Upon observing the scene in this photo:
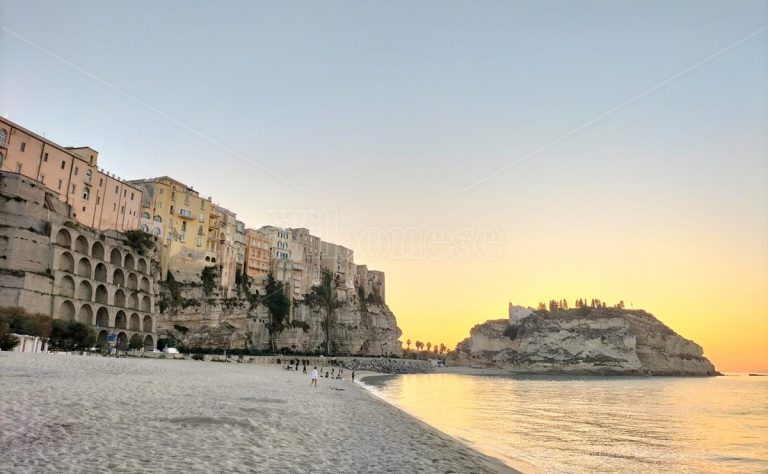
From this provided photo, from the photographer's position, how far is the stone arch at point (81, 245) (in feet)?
200

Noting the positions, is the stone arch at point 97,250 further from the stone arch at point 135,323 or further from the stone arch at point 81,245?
the stone arch at point 135,323

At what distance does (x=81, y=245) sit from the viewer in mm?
61750

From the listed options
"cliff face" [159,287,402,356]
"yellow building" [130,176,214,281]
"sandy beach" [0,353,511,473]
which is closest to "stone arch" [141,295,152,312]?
"cliff face" [159,287,402,356]

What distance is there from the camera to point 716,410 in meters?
41.1

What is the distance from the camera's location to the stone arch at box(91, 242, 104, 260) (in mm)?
64062

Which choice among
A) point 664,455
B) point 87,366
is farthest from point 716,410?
point 87,366

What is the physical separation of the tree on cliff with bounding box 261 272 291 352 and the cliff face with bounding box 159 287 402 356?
1.28m

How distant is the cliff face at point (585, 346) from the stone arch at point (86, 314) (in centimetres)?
13901

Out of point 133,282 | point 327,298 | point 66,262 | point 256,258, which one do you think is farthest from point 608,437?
point 327,298

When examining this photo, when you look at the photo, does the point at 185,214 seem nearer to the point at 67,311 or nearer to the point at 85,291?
the point at 85,291

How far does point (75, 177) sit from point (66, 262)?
1280 centimetres

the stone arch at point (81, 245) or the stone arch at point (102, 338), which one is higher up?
the stone arch at point (81, 245)

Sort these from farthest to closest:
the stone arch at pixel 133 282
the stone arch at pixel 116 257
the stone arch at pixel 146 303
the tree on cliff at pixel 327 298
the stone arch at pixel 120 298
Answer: the tree on cliff at pixel 327 298 → the stone arch at pixel 146 303 → the stone arch at pixel 133 282 → the stone arch at pixel 116 257 → the stone arch at pixel 120 298

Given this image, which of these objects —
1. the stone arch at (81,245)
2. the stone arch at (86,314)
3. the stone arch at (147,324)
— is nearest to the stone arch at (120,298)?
the stone arch at (147,324)
